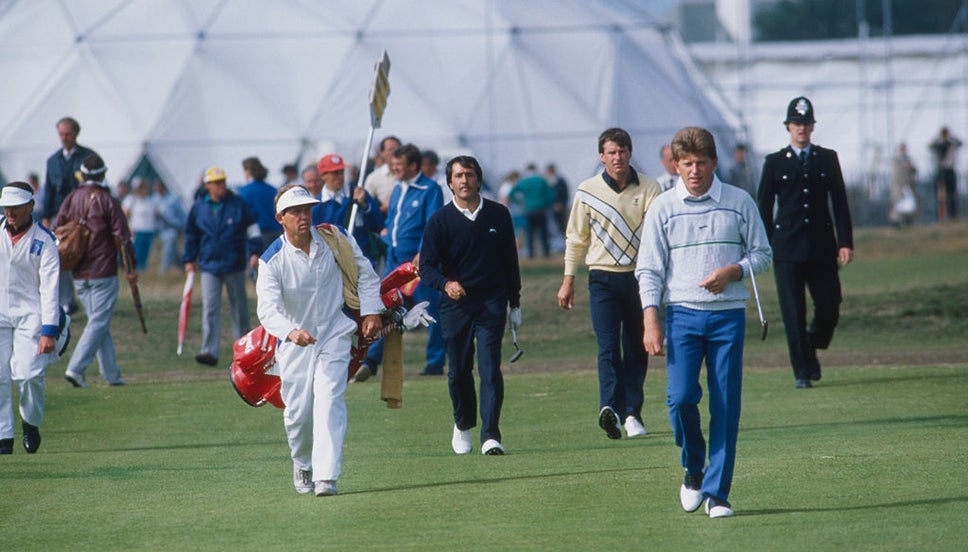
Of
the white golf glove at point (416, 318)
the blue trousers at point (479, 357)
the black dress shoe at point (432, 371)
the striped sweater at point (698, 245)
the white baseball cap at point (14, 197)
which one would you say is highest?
the white baseball cap at point (14, 197)

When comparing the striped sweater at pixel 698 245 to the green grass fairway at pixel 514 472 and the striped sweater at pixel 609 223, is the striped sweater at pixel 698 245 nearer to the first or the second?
the green grass fairway at pixel 514 472

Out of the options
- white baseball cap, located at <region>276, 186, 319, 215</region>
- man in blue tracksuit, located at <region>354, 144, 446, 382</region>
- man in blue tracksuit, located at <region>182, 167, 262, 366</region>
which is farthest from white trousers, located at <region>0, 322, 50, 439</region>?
man in blue tracksuit, located at <region>182, 167, 262, 366</region>

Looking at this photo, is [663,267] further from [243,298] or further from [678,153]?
[243,298]

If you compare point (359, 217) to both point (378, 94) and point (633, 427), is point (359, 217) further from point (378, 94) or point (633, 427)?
point (633, 427)

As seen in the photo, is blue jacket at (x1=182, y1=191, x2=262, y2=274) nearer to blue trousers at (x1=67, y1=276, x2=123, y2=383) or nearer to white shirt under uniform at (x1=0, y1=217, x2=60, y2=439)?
blue trousers at (x1=67, y1=276, x2=123, y2=383)

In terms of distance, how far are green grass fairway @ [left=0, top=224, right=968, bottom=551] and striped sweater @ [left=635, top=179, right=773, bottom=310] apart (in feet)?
3.52

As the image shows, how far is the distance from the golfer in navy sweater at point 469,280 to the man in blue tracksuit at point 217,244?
6.50 metres

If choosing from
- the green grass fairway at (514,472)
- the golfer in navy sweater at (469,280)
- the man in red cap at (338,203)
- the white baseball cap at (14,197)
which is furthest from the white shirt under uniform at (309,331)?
the man in red cap at (338,203)

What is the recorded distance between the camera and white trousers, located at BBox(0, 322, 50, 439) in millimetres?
11031

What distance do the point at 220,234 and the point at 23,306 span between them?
5.85 m

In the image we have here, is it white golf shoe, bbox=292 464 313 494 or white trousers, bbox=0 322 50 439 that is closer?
white golf shoe, bbox=292 464 313 494

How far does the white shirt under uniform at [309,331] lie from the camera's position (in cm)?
887

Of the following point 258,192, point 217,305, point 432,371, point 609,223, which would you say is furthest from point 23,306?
point 258,192

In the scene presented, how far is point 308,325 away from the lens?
29.5 feet
